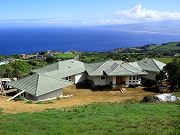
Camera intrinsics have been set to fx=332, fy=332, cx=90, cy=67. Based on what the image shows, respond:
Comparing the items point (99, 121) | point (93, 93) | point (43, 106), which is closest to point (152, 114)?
point (99, 121)

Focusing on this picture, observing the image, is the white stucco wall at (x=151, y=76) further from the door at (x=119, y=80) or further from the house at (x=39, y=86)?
the house at (x=39, y=86)

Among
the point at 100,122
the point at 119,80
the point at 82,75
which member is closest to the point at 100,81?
the point at 119,80

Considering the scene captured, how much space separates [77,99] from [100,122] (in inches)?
485

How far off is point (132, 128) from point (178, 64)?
1922 cm

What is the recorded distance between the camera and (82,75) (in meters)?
38.2

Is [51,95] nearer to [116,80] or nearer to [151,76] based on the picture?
[116,80]

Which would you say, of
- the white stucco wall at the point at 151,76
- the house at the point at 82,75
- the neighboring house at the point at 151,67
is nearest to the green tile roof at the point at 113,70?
the house at the point at 82,75

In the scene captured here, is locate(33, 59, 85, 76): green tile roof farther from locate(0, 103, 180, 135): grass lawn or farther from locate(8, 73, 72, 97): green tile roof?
locate(0, 103, 180, 135): grass lawn

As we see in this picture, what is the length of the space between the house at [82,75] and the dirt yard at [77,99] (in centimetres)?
152

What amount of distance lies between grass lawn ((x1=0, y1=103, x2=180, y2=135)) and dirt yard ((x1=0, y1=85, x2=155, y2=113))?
4.24 m

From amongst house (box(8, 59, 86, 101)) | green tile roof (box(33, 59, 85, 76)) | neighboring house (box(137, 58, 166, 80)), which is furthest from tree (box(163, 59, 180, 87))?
house (box(8, 59, 86, 101))

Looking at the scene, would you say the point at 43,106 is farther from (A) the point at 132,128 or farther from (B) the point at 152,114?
(A) the point at 132,128

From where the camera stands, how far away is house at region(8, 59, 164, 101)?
30.2 m

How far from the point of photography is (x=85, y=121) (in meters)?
17.4
